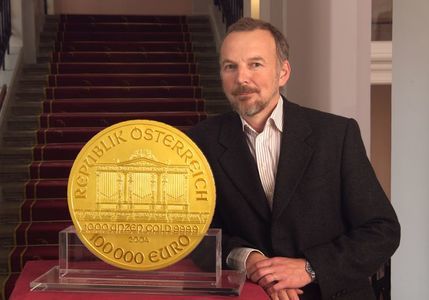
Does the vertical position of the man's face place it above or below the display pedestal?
above

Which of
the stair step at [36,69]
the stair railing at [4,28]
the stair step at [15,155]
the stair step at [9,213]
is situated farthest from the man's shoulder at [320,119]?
the stair step at [36,69]

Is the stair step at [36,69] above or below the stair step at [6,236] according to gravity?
above

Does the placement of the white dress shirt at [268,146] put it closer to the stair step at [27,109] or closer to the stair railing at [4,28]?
the stair step at [27,109]

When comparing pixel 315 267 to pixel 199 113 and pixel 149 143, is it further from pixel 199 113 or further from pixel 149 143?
pixel 199 113

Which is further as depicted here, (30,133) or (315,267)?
(30,133)

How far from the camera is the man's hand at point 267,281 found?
149 centimetres

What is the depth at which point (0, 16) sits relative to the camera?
6.80 meters

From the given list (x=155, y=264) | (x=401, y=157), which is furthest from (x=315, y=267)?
(x=401, y=157)

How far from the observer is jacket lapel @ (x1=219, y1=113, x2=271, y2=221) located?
1.64 meters

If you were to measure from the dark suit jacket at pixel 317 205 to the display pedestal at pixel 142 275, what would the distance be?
231mm

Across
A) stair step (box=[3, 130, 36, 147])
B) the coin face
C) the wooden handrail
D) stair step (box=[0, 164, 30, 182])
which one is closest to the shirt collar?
the coin face

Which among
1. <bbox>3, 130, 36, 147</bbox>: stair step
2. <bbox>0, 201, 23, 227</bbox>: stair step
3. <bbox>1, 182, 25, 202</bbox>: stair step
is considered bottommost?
<bbox>0, 201, 23, 227</bbox>: stair step

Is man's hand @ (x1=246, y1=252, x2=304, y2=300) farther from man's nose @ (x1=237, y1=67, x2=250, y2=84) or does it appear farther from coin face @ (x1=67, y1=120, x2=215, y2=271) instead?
man's nose @ (x1=237, y1=67, x2=250, y2=84)

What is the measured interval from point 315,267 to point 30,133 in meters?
5.29
